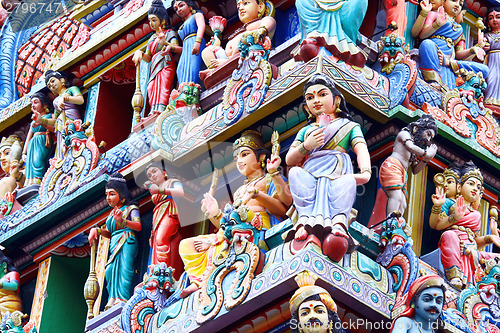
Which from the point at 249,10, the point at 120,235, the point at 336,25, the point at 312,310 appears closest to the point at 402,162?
the point at 336,25

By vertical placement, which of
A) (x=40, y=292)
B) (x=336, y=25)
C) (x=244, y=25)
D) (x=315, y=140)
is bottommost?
(x=315, y=140)

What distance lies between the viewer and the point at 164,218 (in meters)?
24.9

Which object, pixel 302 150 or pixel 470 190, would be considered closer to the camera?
pixel 302 150

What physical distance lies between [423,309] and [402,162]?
293cm

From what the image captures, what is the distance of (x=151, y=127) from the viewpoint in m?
26.1

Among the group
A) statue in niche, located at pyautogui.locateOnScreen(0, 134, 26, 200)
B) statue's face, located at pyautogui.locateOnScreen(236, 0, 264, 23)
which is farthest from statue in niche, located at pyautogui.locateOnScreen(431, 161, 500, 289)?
statue in niche, located at pyautogui.locateOnScreen(0, 134, 26, 200)

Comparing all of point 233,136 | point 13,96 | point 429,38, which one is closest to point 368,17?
point 429,38

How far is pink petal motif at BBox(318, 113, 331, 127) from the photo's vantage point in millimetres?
22520

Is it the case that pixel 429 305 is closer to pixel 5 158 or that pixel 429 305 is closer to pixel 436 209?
pixel 436 209

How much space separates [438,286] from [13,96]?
13.2 meters

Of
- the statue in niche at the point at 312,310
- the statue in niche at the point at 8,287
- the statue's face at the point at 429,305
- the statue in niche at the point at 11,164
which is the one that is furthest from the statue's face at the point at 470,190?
the statue in niche at the point at 11,164

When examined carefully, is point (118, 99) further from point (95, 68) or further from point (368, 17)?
point (368, 17)

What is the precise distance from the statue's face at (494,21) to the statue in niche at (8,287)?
8.98m

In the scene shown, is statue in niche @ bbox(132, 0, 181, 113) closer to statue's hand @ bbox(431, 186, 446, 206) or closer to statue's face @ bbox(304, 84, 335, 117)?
statue's face @ bbox(304, 84, 335, 117)
